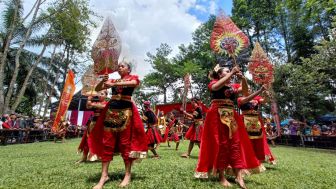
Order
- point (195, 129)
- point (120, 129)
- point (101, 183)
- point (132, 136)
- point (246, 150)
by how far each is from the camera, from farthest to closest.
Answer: point (195, 129) → point (246, 150) → point (132, 136) → point (120, 129) → point (101, 183)

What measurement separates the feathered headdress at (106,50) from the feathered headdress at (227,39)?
5.54 feet

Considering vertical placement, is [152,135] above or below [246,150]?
above

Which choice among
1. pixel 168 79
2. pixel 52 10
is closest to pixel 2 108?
pixel 52 10

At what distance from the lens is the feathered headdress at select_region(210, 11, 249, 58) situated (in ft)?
16.4

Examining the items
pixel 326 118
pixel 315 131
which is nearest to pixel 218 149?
pixel 315 131

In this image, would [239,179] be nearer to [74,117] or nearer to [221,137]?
[221,137]

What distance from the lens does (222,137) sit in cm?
479

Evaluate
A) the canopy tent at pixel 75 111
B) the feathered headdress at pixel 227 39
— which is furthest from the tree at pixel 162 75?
the feathered headdress at pixel 227 39

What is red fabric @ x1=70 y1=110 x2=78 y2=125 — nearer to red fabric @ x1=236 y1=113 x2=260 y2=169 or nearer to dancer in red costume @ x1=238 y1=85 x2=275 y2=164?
dancer in red costume @ x1=238 y1=85 x2=275 y2=164

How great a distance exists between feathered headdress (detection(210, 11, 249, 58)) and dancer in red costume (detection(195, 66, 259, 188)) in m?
0.35

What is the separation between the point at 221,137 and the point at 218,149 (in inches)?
8.2

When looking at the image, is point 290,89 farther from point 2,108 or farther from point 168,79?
point 168,79

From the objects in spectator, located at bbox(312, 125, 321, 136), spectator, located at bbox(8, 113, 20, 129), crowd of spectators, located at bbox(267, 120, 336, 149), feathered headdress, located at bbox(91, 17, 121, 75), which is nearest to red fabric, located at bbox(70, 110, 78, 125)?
spectator, located at bbox(8, 113, 20, 129)

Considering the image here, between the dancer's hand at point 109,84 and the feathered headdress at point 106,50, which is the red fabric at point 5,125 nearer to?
the feathered headdress at point 106,50
